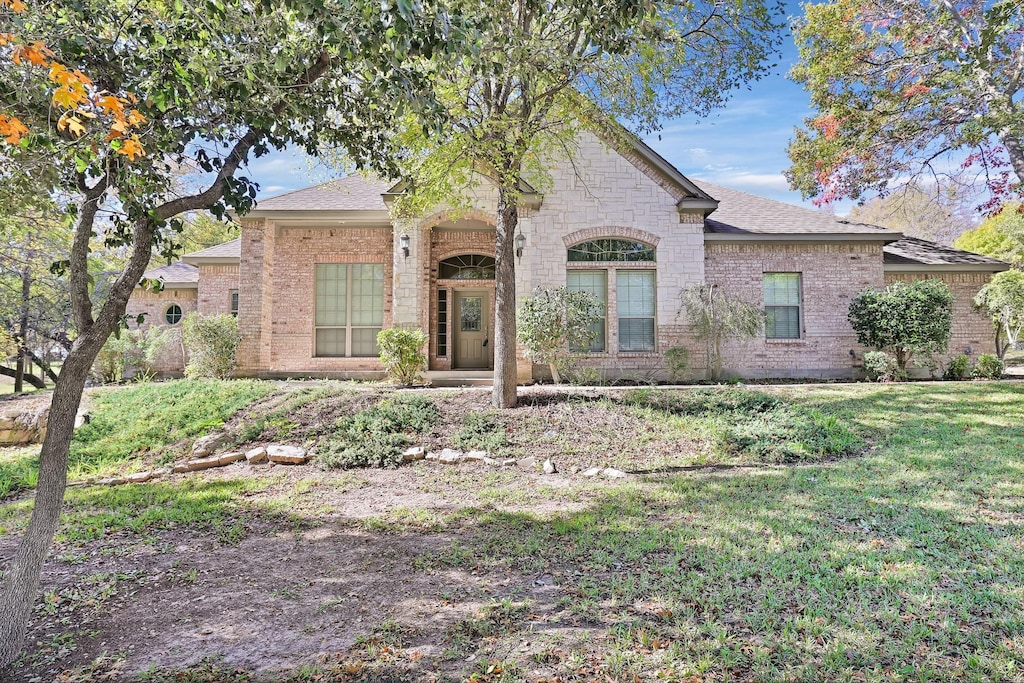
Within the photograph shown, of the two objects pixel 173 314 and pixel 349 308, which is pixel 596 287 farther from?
pixel 173 314

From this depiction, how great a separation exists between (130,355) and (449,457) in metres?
11.4

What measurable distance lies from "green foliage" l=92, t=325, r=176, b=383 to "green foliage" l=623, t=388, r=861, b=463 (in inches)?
470

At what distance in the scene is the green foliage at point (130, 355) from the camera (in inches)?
540

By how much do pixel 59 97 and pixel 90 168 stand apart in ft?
4.91

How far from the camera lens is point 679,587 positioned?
11.5 ft

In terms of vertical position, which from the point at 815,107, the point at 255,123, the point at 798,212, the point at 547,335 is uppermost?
the point at 815,107

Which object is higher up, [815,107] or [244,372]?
[815,107]

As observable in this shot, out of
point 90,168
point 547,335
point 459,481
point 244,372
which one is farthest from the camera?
point 244,372

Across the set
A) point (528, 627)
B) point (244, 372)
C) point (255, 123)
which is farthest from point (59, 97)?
point (244, 372)

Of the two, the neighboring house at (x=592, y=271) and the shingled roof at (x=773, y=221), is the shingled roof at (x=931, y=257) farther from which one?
the shingled roof at (x=773, y=221)

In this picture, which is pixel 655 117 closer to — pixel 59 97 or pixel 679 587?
pixel 679 587

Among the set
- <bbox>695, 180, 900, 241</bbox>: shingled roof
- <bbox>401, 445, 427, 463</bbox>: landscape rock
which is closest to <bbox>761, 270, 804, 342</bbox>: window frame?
<bbox>695, 180, 900, 241</bbox>: shingled roof

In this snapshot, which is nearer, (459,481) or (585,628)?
(585,628)

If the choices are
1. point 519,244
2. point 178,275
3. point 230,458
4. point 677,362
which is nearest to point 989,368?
point 677,362
